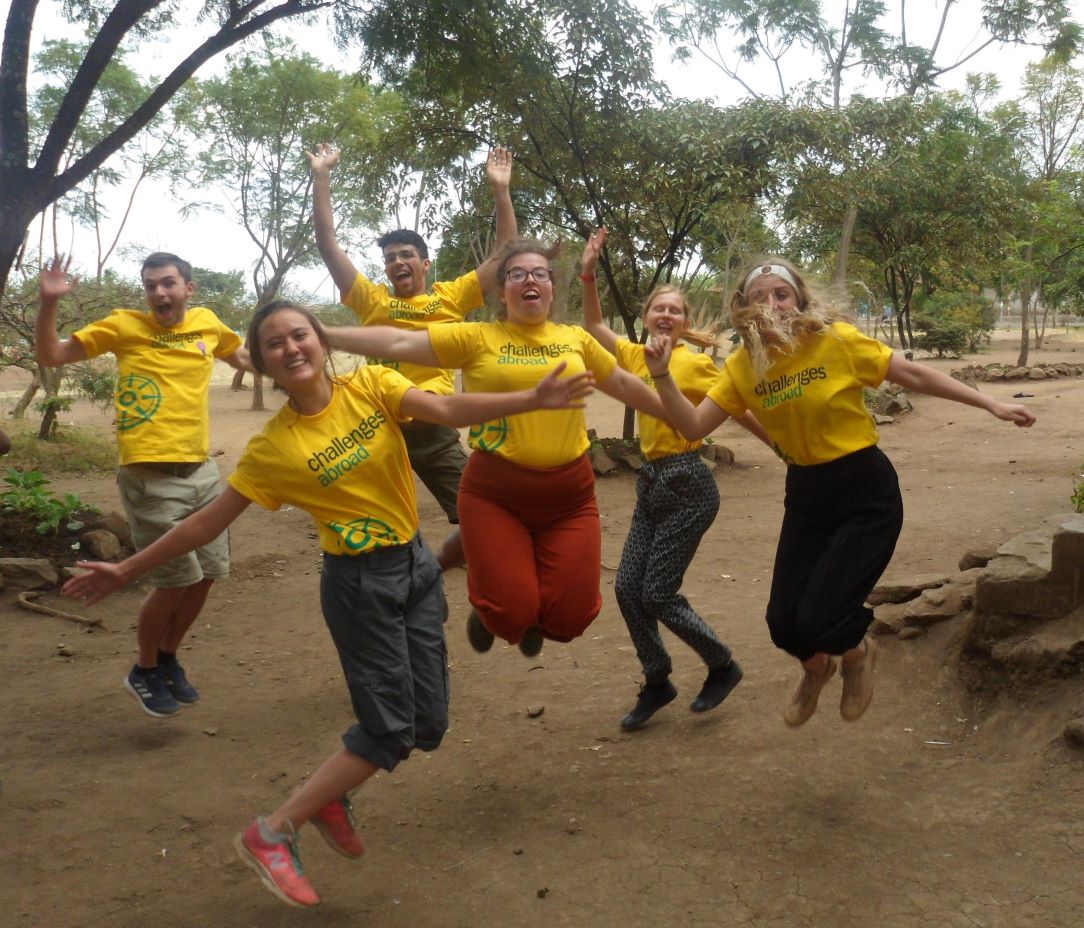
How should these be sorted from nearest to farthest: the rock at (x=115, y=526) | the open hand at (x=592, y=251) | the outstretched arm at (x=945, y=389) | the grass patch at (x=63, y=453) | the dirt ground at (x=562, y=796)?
1. the dirt ground at (x=562, y=796)
2. the outstretched arm at (x=945, y=389)
3. the open hand at (x=592, y=251)
4. the rock at (x=115, y=526)
5. the grass patch at (x=63, y=453)

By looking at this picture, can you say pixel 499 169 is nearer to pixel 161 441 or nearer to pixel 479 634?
pixel 161 441

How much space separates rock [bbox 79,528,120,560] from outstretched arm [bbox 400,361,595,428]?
503 centimetres

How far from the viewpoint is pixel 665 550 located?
4277 mm

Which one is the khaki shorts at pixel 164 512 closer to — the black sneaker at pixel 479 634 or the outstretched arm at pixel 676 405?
the black sneaker at pixel 479 634

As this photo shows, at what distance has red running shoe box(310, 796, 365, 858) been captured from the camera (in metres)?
3.10

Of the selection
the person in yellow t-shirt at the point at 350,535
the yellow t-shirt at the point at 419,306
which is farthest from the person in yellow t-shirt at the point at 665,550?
the person in yellow t-shirt at the point at 350,535

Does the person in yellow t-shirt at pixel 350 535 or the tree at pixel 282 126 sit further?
the tree at pixel 282 126

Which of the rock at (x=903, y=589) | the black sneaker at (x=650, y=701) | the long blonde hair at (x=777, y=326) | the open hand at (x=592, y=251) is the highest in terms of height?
the open hand at (x=592, y=251)

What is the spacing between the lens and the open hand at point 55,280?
14.0ft

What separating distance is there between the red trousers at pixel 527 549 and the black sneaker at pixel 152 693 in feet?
5.71

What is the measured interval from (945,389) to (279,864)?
2.69 meters

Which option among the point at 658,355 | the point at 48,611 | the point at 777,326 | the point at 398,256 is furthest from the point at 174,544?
the point at 48,611

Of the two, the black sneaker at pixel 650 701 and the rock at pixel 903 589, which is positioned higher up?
the rock at pixel 903 589

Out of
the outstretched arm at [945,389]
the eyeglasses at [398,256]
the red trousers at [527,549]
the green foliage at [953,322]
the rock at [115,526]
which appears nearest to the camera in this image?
the outstretched arm at [945,389]
